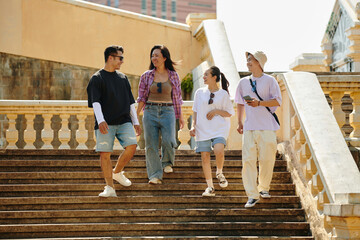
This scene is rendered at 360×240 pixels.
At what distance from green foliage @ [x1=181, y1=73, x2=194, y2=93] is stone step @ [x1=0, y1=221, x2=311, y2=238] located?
9.20 m

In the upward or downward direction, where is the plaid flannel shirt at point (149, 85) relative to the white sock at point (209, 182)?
upward

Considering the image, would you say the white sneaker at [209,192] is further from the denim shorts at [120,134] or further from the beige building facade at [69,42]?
the beige building facade at [69,42]

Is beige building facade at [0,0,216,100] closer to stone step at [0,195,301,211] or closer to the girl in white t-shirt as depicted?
the girl in white t-shirt

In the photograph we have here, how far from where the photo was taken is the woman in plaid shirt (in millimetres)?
8227

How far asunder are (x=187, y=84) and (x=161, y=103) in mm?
8001

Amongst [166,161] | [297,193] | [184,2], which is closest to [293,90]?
[297,193]

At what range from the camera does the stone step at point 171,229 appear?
711cm

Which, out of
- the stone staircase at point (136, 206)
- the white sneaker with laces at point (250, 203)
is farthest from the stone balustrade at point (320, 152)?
the white sneaker with laces at point (250, 203)

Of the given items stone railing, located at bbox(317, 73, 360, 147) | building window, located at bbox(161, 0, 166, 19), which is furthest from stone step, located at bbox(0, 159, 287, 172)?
building window, located at bbox(161, 0, 166, 19)

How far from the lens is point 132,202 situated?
7.56m

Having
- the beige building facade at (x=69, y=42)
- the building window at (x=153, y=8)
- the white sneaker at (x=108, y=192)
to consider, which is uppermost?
the building window at (x=153, y=8)

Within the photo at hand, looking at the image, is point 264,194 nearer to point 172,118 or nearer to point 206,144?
point 206,144

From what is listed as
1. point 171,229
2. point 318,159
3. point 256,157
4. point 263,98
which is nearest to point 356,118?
point 263,98

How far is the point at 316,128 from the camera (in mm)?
7180
